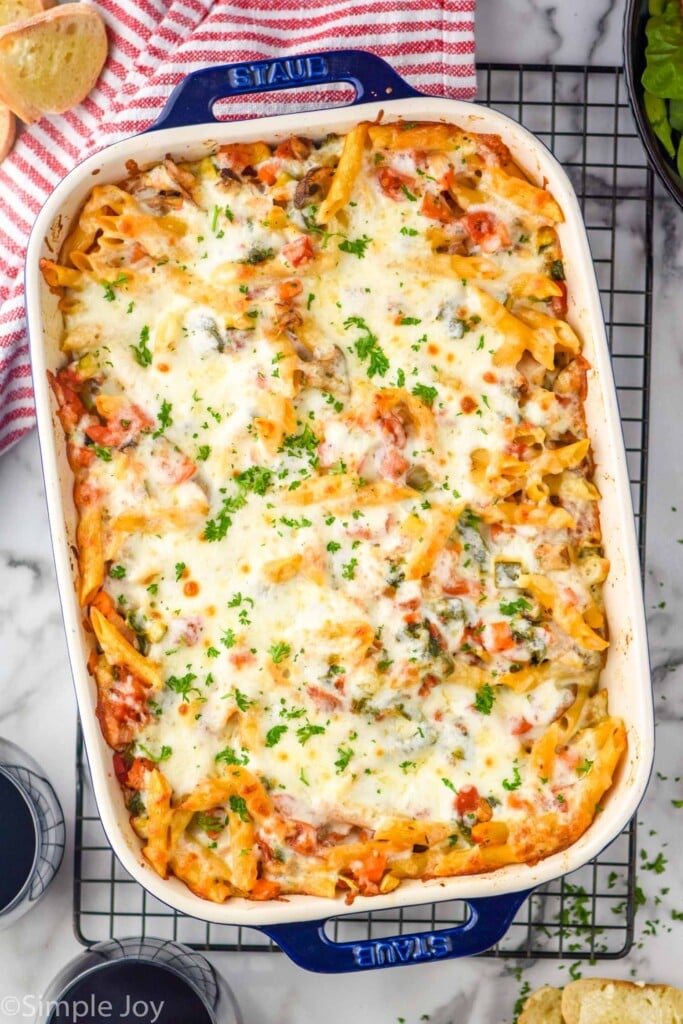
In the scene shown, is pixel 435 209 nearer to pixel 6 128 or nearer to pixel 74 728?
pixel 6 128

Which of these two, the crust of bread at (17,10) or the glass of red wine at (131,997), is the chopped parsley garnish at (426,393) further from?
the glass of red wine at (131,997)

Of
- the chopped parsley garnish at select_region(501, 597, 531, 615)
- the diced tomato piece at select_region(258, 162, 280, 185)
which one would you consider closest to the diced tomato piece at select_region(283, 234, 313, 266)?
the diced tomato piece at select_region(258, 162, 280, 185)

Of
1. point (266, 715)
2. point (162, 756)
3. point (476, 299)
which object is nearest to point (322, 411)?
point (476, 299)

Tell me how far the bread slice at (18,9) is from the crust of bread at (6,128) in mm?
211

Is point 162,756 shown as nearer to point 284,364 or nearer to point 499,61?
point 284,364

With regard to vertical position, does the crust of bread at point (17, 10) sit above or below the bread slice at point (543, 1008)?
above

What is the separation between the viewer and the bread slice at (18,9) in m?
2.95

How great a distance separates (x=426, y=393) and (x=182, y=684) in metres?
0.90

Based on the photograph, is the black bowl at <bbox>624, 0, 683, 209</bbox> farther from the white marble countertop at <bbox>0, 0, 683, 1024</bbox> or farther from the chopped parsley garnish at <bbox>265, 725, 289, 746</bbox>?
the chopped parsley garnish at <bbox>265, 725, 289, 746</bbox>

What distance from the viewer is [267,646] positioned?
106 inches

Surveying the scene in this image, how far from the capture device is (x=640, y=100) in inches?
112

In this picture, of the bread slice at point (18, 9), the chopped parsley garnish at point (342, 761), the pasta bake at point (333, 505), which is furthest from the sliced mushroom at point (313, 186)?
the chopped parsley garnish at point (342, 761)

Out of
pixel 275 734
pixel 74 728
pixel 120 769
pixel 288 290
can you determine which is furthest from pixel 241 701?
pixel 288 290

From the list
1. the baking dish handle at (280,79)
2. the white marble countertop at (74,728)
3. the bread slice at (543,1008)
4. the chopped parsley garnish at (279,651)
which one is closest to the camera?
the baking dish handle at (280,79)
